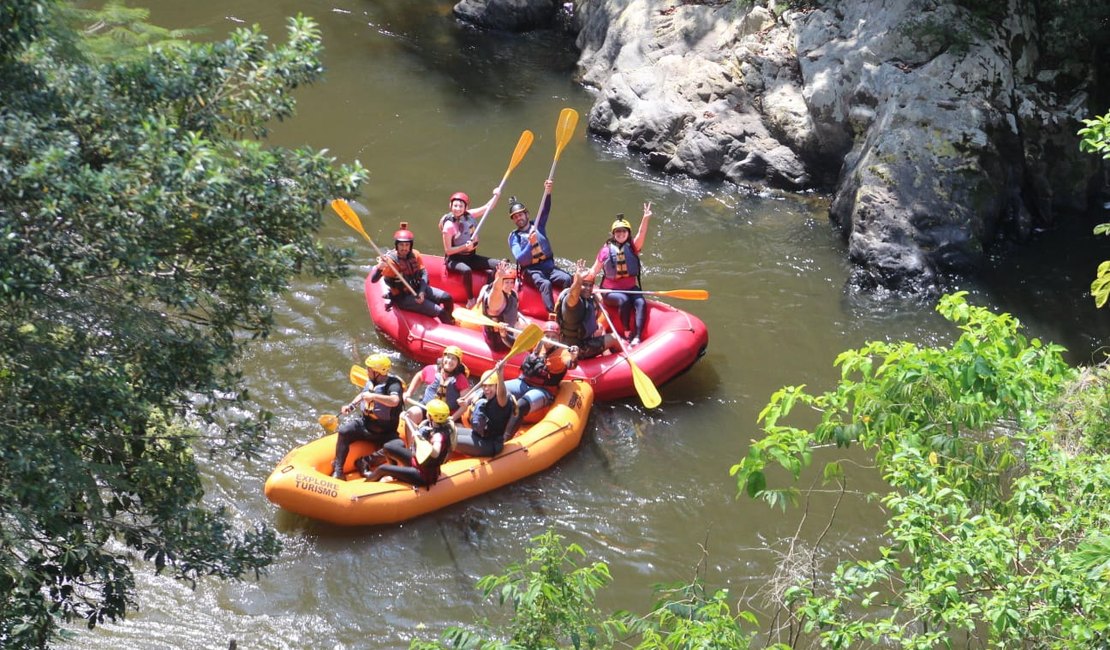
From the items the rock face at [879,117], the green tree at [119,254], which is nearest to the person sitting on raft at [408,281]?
the rock face at [879,117]

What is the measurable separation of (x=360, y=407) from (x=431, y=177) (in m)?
4.59

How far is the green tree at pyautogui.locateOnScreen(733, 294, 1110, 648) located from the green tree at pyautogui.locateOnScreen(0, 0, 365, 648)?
202 centimetres

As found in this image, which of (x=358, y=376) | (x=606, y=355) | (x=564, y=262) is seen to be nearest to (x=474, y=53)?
(x=564, y=262)

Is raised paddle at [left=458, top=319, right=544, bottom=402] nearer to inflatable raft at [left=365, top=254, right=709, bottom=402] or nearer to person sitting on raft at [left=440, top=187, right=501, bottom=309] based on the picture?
inflatable raft at [left=365, top=254, right=709, bottom=402]

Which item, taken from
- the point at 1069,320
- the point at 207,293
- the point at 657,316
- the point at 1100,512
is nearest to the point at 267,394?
the point at 657,316

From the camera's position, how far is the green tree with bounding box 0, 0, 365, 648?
3.62 metres

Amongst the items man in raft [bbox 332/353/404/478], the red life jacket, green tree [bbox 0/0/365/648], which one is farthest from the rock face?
green tree [bbox 0/0/365/648]

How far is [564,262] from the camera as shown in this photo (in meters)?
10.6

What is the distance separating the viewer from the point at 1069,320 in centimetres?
1003

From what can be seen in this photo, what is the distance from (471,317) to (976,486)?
5003 millimetres

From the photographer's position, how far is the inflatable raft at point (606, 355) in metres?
8.66

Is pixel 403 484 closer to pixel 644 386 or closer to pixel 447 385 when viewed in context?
pixel 447 385

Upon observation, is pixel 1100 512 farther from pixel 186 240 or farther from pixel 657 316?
pixel 657 316

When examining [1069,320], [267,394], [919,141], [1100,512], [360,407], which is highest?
[1100,512]
